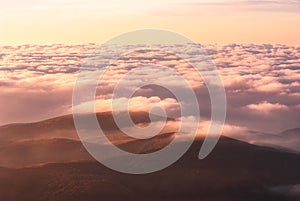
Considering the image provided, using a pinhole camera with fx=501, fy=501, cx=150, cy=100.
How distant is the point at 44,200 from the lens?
7677 inches

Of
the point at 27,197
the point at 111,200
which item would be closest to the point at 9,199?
the point at 27,197

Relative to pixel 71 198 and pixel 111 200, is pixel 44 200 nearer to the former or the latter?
pixel 71 198

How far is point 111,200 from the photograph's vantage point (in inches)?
7731

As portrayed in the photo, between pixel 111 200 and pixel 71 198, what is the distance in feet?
51.7

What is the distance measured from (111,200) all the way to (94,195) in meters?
7.74

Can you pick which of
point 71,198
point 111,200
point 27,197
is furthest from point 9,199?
point 111,200

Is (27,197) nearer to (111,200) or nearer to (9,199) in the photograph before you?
(9,199)

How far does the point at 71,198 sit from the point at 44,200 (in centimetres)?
1039

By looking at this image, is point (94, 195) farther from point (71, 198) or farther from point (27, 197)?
point (27, 197)

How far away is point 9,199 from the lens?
638 feet

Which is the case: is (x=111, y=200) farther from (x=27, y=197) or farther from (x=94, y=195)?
(x=27, y=197)

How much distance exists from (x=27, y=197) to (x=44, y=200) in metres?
7.19

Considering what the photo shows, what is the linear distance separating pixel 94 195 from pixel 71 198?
9150 millimetres

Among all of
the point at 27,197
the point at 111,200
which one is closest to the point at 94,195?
the point at 111,200
